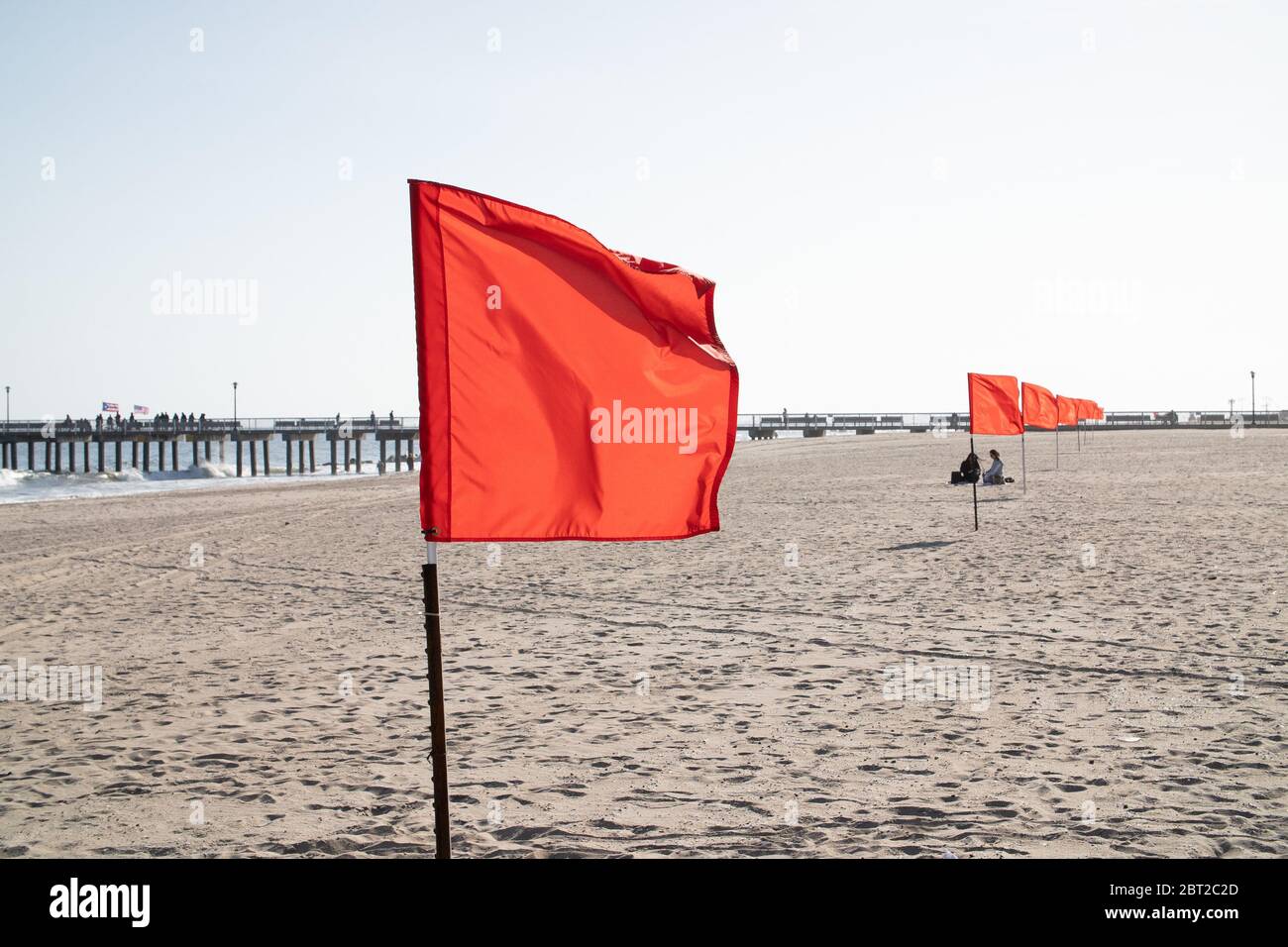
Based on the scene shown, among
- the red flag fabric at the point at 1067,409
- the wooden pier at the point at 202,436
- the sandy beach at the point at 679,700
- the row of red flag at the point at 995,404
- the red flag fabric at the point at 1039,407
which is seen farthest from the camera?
the wooden pier at the point at 202,436

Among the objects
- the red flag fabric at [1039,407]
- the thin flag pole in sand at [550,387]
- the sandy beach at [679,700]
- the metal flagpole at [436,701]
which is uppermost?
the red flag fabric at [1039,407]

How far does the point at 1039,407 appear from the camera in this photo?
2567cm

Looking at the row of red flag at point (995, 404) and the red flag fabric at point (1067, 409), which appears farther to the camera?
the red flag fabric at point (1067, 409)

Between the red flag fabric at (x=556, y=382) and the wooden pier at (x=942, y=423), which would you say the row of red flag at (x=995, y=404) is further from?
the wooden pier at (x=942, y=423)

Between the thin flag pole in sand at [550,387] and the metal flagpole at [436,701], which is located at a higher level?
the thin flag pole in sand at [550,387]

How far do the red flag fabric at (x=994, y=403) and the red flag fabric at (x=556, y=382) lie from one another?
14.4 m

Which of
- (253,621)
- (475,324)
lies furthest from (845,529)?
(475,324)

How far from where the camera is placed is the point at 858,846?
455 cm

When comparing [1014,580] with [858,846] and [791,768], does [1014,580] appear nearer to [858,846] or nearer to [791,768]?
[791,768]

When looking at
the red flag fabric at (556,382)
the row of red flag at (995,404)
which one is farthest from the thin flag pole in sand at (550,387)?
the row of red flag at (995,404)

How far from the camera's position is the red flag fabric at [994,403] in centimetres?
1781

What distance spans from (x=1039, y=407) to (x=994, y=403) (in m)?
8.35

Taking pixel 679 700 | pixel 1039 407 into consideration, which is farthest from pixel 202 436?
pixel 679 700
